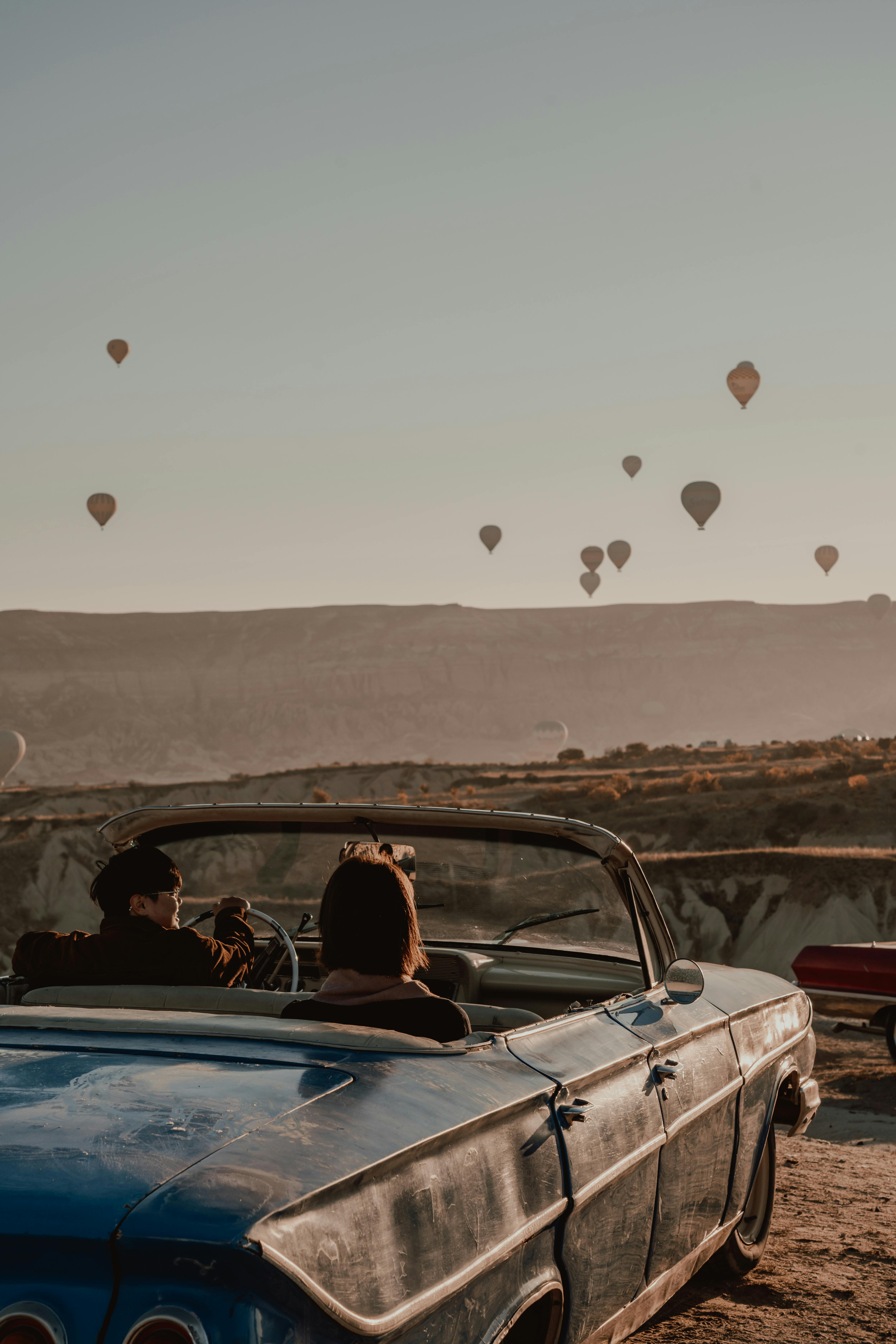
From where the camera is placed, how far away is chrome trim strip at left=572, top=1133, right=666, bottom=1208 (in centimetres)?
291

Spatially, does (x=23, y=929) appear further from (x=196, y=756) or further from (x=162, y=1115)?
(x=196, y=756)

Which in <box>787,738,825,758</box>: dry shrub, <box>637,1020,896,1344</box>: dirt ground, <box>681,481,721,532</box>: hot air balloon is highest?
<box>681,481,721,532</box>: hot air balloon

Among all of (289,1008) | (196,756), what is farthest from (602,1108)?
(196,756)

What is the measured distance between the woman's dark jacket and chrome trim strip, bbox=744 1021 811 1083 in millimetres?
1862

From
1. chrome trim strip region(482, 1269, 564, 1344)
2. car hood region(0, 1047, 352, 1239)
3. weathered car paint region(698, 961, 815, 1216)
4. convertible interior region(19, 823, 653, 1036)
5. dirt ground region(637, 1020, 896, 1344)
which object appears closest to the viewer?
car hood region(0, 1047, 352, 1239)

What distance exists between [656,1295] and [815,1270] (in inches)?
79.9

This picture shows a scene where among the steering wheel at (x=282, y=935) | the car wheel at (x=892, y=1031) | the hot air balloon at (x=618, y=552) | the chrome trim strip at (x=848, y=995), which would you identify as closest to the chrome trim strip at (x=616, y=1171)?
the steering wheel at (x=282, y=935)

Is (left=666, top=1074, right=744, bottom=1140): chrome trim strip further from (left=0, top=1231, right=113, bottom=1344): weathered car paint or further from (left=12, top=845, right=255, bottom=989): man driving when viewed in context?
(left=0, top=1231, right=113, bottom=1344): weathered car paint

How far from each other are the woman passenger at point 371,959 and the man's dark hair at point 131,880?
0.96m

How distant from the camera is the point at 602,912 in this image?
14.5ft

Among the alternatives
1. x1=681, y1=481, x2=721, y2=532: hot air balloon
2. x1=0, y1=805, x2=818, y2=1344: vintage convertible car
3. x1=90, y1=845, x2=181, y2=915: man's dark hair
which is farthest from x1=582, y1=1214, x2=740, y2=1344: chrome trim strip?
x1=681, y1=481, x2=721, y2=532: hot air balloon

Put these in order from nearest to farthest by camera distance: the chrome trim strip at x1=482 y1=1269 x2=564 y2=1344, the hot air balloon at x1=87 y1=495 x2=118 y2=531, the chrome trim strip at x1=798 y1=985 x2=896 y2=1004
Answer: the chrome trim strip at x1=482 y1=1269 x2=564 y2=1344 → the chrome trim strip at x1=798 y1=985 x2=896 y2=1004 → the hot air balloon at x1=87 y1=495 x2=118 y2=531

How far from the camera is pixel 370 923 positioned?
302 centimetres

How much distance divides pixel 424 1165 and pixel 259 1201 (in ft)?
1.46
